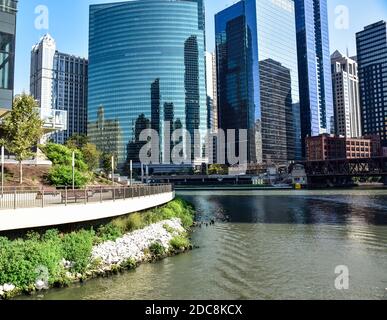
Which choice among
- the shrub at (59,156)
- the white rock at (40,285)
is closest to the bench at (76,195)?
the white rock at (40,285)

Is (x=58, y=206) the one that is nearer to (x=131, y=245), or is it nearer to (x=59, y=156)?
(x=131, y=245)

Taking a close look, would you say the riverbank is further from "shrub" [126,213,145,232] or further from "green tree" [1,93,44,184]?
"green tree" [1,93,44,184]

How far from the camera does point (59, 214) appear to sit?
20.6 metres

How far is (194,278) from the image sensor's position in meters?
20.6

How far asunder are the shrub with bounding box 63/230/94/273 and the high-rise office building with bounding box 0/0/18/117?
53.0ft

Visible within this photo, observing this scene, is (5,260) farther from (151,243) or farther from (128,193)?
(128,193)

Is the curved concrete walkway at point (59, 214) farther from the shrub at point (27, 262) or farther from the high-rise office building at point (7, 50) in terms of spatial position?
the high-rise office building at point (7, 50)

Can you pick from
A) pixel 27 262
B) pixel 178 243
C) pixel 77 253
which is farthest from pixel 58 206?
pixel 178 243

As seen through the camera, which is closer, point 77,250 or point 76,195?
point 77,250

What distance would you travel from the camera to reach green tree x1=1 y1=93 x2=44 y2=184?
35000 mm

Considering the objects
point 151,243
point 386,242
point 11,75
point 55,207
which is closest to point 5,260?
point 55,207

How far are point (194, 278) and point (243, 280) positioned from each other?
2.64m

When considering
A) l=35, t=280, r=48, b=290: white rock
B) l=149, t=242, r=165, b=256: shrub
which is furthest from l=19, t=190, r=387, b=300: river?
l=149, t=242, r=165, b=256: shrub

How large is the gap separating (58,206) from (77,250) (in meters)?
2.65
